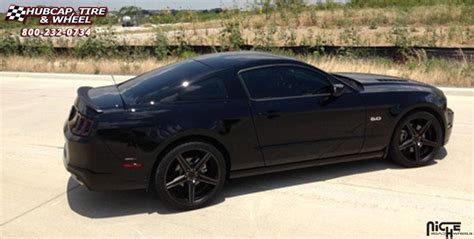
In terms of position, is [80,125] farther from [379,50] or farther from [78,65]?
[78,65]

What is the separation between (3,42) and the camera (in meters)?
16.5

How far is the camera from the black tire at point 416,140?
5062 millimetres

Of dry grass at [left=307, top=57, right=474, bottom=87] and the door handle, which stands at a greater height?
the door handle

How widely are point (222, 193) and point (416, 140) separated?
2.38m

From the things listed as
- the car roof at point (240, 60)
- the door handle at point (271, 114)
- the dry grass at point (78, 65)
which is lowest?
the dry grass at point (78, 65)

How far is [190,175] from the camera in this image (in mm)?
4176

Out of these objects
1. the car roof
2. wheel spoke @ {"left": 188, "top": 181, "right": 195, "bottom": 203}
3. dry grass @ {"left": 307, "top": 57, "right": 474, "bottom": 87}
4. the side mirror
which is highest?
the car roof

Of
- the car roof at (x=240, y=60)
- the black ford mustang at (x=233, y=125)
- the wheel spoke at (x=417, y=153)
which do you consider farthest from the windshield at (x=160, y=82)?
the wheel spoke at (x=417, y=153)

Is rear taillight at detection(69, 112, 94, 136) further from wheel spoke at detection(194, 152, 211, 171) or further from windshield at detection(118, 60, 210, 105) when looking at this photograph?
wheel spoke at detection(194, 152, 211, 171)

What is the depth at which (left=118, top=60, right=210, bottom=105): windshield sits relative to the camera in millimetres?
4281

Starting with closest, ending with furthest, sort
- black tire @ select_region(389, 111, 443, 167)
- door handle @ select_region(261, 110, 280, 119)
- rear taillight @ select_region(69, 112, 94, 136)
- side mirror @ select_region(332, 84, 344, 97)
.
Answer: rear taillight @ select_region(69, 112, 94, 136)
door handle @ select_region(261, 110, 280, 119)
side mirror @ select_region(332, 84, 344, 97)
black tire @ select_region(389, 111, 443, 167)

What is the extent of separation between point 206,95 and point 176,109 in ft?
1.19

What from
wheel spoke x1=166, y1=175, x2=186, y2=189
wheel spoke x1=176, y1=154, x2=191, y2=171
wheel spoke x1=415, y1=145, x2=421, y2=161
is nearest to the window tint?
wheel spoke x1=176, y1=154, x2=191, y2=171

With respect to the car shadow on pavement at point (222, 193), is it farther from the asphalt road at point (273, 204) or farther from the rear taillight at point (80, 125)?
the rear taillight at point (80, 125)
